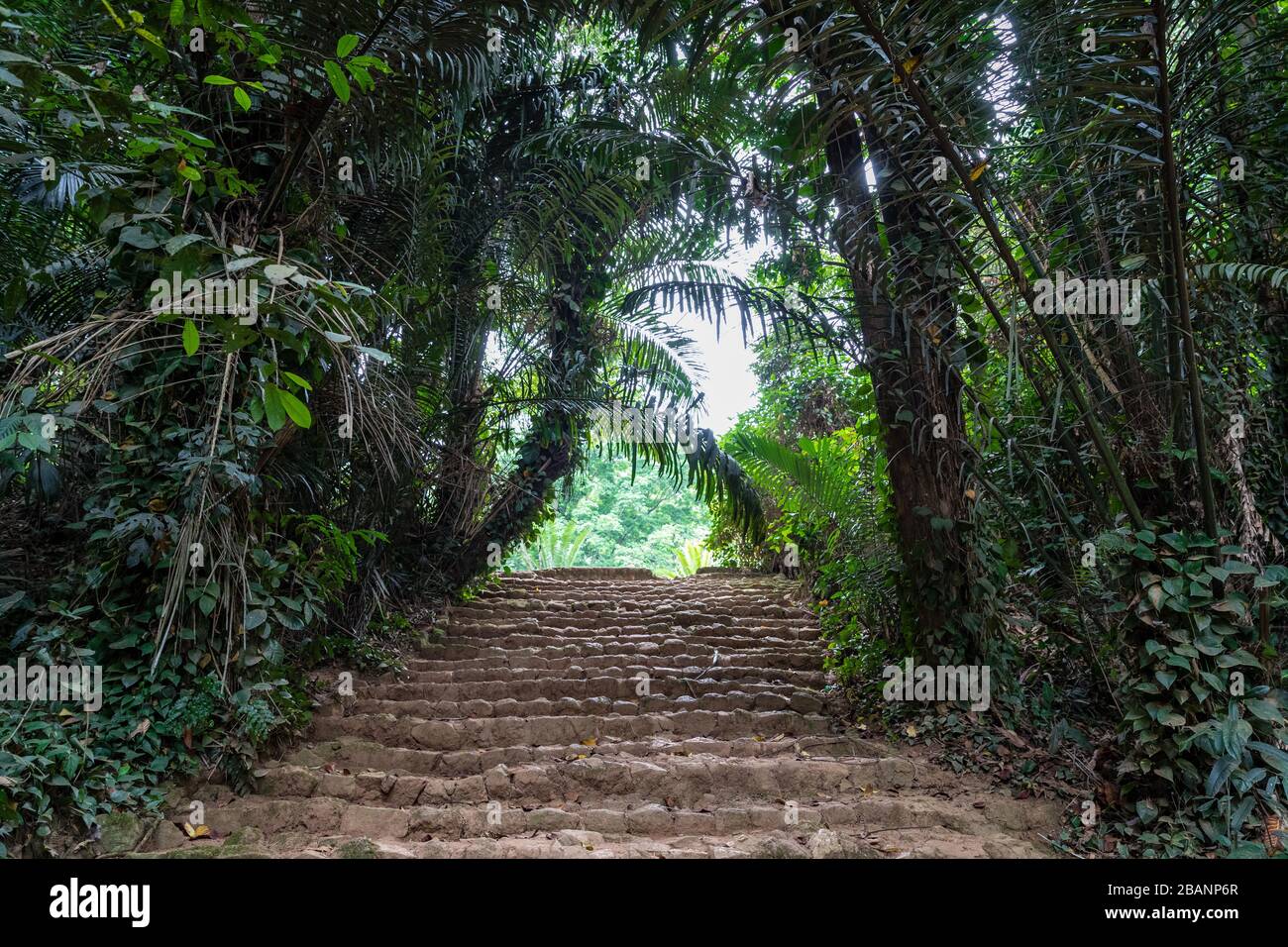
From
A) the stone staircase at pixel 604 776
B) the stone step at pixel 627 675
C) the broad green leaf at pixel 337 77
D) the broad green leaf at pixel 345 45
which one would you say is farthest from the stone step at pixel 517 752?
the broad green leaf at pixel 345 45

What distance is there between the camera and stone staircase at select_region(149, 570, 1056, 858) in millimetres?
3252

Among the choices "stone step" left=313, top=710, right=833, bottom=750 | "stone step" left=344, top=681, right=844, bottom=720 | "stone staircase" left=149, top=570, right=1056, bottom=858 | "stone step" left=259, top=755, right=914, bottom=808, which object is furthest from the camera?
"stone step" left=344, top=681, right=844, bottom=720

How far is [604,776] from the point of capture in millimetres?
3877

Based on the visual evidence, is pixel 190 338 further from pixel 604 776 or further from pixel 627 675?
pixel 627 675

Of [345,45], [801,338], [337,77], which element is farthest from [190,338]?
[801,338]

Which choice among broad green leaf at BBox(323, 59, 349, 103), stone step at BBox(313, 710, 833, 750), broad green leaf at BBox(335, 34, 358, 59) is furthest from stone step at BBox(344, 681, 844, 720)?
broad green leaf at BBox(335, 34, 358, 59)

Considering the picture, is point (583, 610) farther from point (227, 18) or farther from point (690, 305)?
point (227, 18)

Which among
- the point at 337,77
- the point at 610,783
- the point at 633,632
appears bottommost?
the point at 610,783

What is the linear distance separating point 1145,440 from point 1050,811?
5.95 feet

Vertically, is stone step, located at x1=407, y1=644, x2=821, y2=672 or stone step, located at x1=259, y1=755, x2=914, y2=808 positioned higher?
stone step, located at x1=407, y1=644, x2=821, y2=672

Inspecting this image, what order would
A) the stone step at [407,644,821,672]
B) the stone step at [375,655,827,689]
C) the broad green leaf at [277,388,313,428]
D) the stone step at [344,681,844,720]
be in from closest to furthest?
the broad green leaf at [277,388,313,428]
the stone step at [344,681,844,720]
the stone step at [375,655,827,689]
the stone step at [407,644,821,672]

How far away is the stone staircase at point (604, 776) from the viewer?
128 inches

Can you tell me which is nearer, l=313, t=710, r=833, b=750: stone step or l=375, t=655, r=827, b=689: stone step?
l=313, t=710, r=833, b=750: stone step

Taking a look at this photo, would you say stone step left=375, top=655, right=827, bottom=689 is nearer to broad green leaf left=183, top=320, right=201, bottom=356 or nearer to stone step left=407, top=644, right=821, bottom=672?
stone step left=407, top=644, right=821, bottom=672
